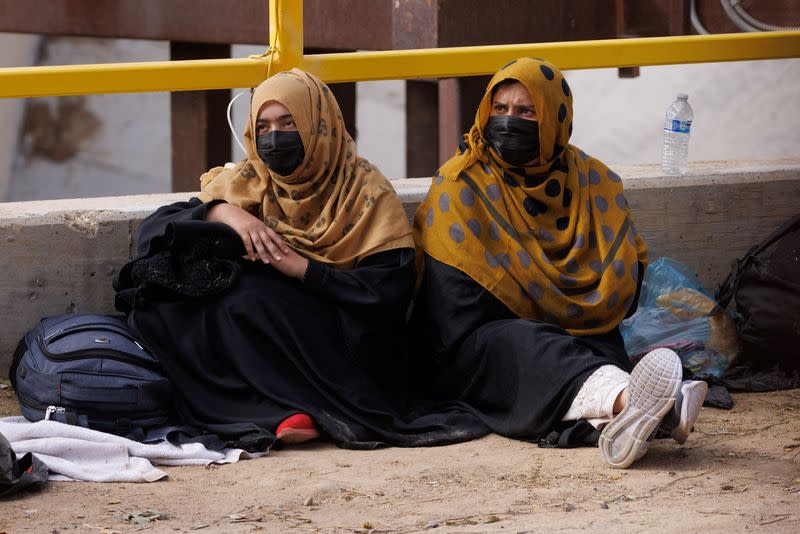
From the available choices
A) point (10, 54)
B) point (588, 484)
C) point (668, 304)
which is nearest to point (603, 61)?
point (668, 304)

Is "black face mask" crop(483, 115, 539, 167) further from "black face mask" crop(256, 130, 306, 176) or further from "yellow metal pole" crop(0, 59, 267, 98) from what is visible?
"yellow metal pole" crop(0, 59, 267, 98)

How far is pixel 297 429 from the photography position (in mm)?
3955

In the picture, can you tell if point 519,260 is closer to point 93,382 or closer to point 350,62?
point 350,62

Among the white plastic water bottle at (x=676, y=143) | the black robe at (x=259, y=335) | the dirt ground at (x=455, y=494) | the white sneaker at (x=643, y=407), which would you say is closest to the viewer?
the dirt ground at (x=455, y=494)

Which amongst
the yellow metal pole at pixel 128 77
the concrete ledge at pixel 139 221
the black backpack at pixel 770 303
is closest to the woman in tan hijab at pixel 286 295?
the concrete ledge at pixel 139 221

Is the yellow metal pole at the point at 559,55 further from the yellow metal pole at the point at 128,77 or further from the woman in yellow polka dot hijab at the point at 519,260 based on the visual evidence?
the woman in yellow polka dot hijab at the point at 519,260

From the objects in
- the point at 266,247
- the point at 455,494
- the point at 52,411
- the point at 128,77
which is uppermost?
the point at 128,77

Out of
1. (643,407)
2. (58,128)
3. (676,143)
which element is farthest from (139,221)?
(58,128)

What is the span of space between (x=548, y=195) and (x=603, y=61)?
0.99 m

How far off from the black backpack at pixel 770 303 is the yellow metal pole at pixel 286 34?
177 centimetres

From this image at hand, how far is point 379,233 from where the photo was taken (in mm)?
4238

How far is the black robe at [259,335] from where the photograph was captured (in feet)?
13.3

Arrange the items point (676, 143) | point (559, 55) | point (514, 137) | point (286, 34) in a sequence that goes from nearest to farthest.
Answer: point (514, 137)
point (286, 34)
point (559, 55)
point (676, 143)

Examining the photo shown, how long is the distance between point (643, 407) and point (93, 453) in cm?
148
